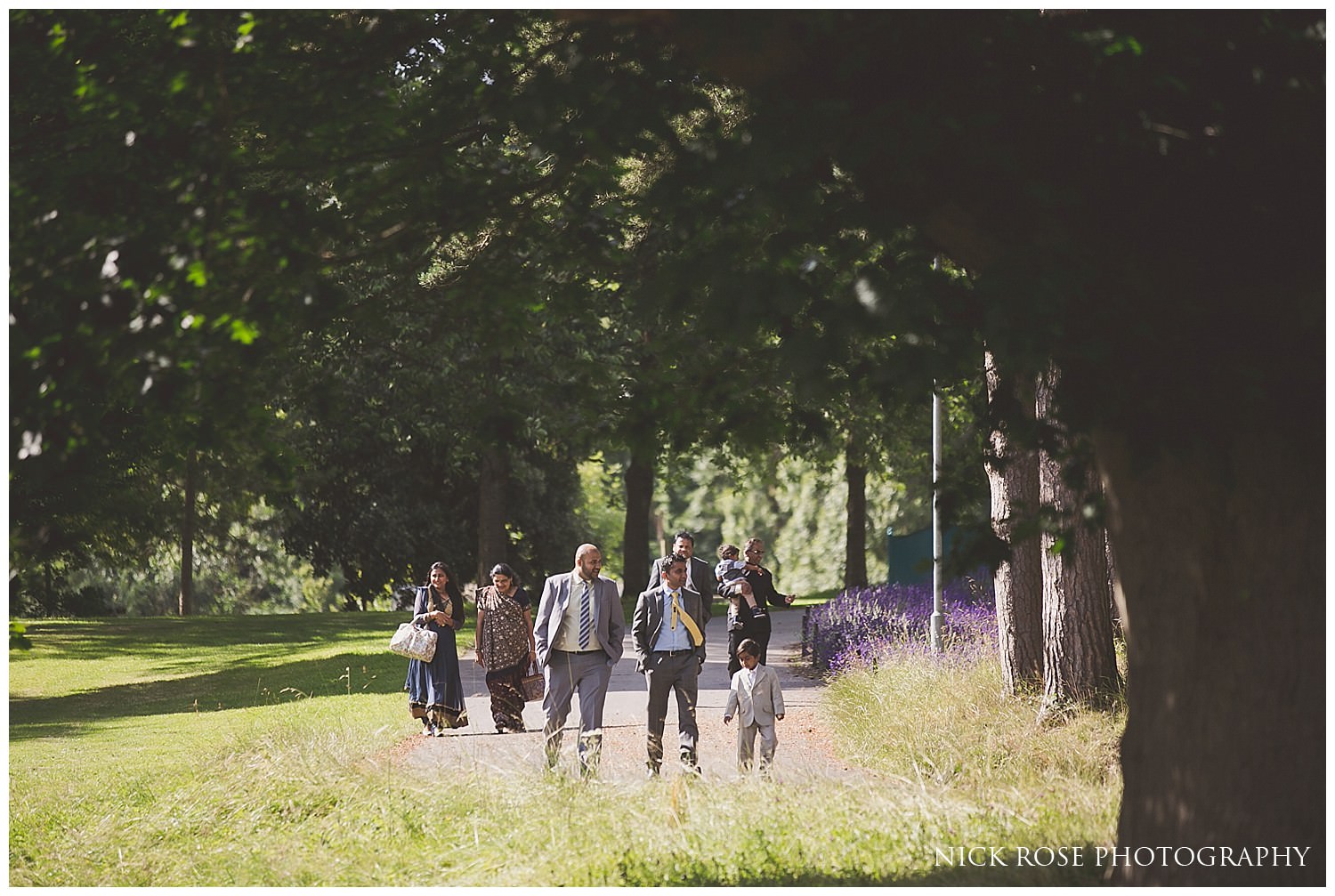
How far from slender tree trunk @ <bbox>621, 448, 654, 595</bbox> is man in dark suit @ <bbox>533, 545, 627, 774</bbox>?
19657 mm

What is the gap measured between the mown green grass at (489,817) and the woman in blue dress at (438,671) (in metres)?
0.30

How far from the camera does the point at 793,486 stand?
57.8 metres

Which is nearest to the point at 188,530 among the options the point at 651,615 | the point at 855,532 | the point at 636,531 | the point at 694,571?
the point at 636,531

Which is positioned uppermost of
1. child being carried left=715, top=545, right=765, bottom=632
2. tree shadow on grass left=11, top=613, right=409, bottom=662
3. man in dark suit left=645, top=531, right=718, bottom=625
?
man in dark suit left=645, top=531, right=718, bottom=625

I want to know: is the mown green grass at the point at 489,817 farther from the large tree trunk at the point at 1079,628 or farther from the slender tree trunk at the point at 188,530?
the slender tree trunk at the point at 188,530

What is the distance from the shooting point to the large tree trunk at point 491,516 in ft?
91.8

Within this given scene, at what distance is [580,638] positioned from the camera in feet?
35.1

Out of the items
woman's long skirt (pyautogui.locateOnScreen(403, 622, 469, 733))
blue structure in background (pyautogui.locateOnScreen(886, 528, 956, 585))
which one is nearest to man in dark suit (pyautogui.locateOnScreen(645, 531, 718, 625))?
woman's long skirt (pyautogui.locateOnScreen(403, 622, 469, 733))

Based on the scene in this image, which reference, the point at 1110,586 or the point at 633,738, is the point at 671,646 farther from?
the point at 1110,586

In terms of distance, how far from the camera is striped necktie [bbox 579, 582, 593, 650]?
10688 mm

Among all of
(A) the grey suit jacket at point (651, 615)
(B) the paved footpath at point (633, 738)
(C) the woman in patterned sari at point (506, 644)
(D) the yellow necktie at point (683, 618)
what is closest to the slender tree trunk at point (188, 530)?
(B) the paved footpath at point (633, 738)

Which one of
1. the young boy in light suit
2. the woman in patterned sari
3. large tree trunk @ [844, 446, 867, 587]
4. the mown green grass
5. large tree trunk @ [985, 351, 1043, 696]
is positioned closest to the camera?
the mown green grass

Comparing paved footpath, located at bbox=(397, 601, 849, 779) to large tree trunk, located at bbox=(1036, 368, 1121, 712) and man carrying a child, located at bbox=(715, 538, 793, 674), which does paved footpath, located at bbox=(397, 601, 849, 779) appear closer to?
man carrying a child, located at bbox=(715, 538, 793, 674)

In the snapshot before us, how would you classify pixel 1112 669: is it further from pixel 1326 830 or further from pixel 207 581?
pixel 207 581
